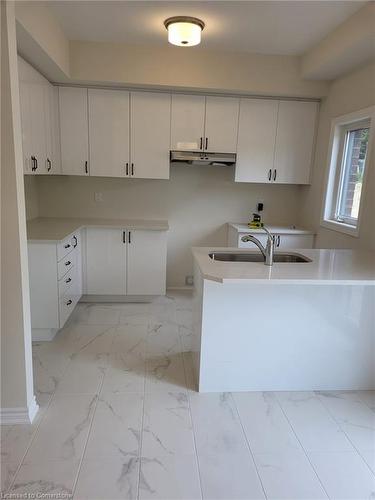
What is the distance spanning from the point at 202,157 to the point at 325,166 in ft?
4.29

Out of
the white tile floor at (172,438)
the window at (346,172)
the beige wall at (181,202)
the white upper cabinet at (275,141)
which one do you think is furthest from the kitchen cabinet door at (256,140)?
the white tile floor at (172,438)

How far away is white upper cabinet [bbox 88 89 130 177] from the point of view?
143 inches

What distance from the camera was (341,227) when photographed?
131 inches

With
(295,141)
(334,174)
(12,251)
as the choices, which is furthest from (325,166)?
(12,251)

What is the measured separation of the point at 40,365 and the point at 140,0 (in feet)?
9.02

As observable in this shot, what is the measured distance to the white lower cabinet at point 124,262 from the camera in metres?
3.76

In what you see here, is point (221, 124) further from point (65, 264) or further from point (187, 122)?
point (65, 264)

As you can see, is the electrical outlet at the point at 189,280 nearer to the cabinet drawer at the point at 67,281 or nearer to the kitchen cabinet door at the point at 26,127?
the cabinet drawer at the point at 67,281

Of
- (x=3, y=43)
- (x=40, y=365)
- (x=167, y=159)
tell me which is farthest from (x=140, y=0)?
(x=40, y=365)

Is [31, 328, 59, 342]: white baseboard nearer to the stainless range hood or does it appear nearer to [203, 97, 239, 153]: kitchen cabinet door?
the stainless range hood

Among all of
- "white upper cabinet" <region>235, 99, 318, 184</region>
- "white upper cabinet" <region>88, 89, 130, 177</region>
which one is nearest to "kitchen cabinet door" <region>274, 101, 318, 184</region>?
"white upper cabinet" <region>235, 99, 318, 184</region>

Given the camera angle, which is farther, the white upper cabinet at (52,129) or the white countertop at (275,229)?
the white countertop at (275,229)

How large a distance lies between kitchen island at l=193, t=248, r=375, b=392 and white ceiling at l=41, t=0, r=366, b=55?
180 centimetres

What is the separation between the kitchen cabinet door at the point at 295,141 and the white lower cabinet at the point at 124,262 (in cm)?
157
